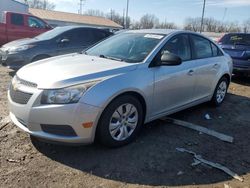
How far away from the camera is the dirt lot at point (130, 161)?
3512 mm

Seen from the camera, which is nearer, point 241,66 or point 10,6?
point 241,66

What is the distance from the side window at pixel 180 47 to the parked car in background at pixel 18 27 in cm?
970

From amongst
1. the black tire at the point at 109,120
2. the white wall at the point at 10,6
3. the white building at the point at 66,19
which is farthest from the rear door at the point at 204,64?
the white building at the point at 66,19

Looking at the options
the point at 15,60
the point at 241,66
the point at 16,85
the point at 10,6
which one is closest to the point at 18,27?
the point at 15,60

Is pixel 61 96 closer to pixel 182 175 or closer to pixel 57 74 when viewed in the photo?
pixel 57 74

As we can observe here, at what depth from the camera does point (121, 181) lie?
3.51m

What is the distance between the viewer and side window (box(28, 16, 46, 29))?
45.6ft

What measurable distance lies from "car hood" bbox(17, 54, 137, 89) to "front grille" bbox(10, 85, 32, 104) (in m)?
0.18

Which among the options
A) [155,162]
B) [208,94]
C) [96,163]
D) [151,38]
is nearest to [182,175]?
[155,162]

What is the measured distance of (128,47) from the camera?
5.02 metres

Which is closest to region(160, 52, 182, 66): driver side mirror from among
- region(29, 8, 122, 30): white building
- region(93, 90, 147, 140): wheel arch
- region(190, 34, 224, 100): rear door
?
region(93, 90, 147, 140): wheel arch

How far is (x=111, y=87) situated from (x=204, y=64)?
8.17 feet

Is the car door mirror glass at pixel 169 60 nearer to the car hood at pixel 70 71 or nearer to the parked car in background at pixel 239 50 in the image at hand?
the car hood at pixel 70 71

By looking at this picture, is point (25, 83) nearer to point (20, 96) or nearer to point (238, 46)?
point (20, 96)
